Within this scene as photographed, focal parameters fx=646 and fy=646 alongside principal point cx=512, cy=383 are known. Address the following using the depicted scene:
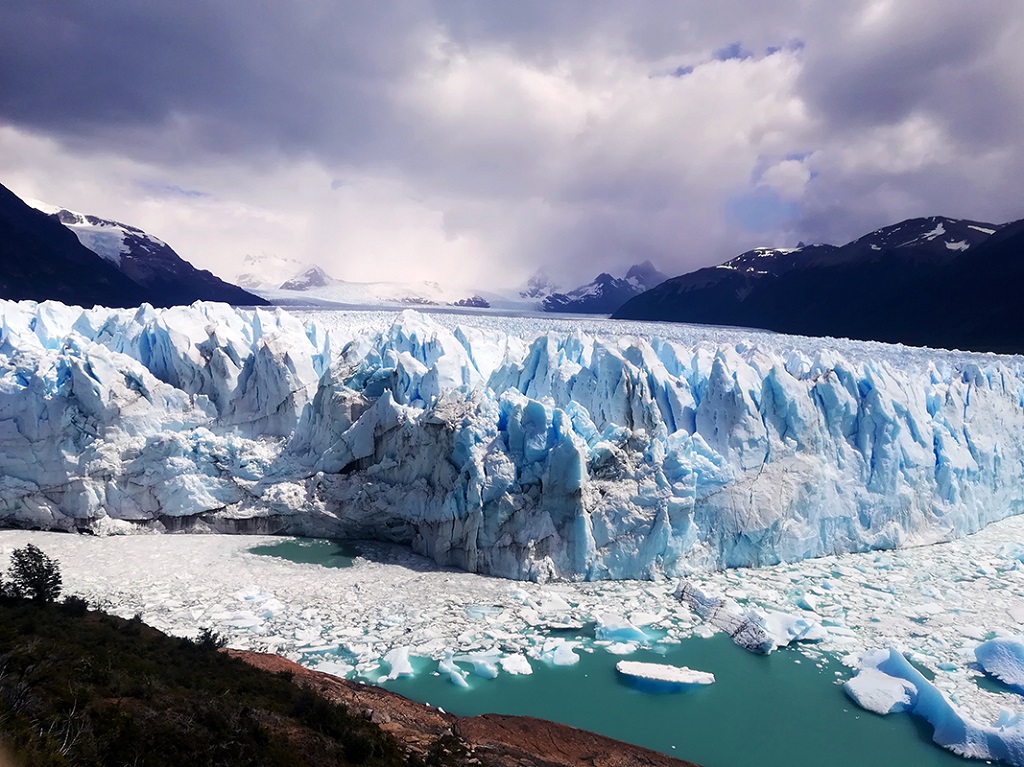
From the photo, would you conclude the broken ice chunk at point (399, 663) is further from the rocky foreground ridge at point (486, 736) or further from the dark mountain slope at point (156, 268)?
the dark mountain slope at point (156, 268)

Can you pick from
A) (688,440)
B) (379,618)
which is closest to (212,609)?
(379,618)

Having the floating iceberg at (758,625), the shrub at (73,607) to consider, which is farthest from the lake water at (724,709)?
the shrub at (73,607)

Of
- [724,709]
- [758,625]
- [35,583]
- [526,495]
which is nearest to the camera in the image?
[724,709]

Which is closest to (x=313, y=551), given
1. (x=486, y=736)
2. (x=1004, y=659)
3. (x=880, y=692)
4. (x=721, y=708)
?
(x=486, y=736)

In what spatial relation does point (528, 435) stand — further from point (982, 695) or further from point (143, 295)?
point (143, 295)

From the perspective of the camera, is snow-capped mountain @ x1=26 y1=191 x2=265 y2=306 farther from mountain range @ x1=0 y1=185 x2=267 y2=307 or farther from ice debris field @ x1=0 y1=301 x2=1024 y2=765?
ice debris field @ x1=0 y1=301 x2=1024 y2=765

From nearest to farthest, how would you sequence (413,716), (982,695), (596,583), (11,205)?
(413,716) < (982,695) < (596,583) < (11,205)

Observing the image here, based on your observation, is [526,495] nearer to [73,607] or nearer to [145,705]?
[73,607]
